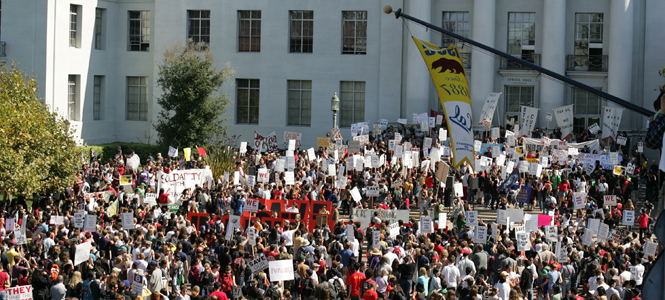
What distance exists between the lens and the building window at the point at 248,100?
1757 inches

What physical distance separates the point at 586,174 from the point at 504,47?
14.9 meters

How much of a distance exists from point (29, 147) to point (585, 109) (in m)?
29.5

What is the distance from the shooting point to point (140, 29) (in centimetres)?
4562

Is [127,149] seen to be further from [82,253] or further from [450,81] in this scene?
[450,81]

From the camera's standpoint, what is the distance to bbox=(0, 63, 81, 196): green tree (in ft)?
78.2

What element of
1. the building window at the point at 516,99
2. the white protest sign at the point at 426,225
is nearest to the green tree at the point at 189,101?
the building window at the point at 516,99

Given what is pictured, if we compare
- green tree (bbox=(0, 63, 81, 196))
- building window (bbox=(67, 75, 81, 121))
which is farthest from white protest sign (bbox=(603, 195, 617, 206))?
building window (bbox=(67, 75, 81, 121))

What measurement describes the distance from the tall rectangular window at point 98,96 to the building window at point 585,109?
26.8m

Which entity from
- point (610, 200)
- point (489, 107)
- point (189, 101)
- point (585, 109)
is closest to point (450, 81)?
point (610, 200)

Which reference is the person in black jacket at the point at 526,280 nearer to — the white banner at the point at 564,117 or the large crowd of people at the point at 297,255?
the large crowd of people at the point at 297,255

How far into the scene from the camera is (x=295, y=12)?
44062 mm

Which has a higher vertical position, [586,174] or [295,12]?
[295,12]

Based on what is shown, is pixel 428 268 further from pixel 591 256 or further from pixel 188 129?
pixel 188 129

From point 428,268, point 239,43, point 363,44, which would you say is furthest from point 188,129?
point 428,268
